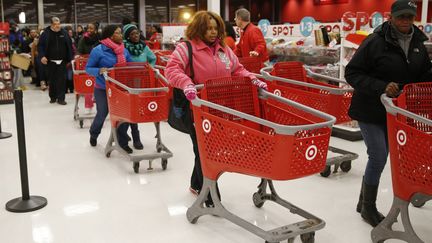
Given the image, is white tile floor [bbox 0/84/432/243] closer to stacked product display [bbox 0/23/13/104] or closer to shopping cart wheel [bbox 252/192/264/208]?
shopping cart wheel [bbox 252/192/264/208]

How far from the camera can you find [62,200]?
13.3 ft

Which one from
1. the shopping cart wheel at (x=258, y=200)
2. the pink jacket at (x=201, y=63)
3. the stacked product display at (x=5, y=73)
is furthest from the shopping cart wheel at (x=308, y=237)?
the stacked product display at (x=5, y=73)

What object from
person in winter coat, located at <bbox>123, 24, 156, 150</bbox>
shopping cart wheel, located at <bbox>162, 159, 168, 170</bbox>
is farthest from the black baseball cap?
person in winter coat, located at <bbox>123, 24, 156, 150</bbox>

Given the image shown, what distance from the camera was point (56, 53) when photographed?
9383 millimetres

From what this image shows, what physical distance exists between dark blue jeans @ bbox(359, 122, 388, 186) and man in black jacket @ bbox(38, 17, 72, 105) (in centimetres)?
725

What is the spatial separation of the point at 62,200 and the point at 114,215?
611mm

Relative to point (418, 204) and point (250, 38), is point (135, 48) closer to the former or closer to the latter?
point (250, 38)

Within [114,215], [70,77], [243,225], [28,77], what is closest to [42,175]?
[114,215]

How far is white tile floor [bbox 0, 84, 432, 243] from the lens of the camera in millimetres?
3387

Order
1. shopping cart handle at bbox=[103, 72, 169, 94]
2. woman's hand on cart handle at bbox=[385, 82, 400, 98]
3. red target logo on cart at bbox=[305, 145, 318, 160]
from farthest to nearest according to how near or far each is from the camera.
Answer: shopping cart handle at bbox=[103, 72, 169, 94] < woman's hand on cart handle at bbox=[385, 82, 400, 98] < red target logo on cart at bbox=[305, 145, 318, 160]

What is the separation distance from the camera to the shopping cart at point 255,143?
2.79 metres

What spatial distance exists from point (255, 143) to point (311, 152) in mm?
332

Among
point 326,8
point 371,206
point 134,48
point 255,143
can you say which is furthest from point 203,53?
point 326,8

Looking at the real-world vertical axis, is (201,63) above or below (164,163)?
above
